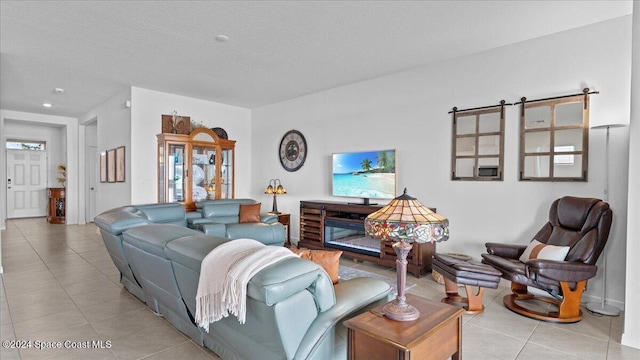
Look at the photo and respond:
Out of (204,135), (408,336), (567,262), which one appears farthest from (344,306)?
(204,135)

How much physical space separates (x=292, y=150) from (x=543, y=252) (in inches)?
174

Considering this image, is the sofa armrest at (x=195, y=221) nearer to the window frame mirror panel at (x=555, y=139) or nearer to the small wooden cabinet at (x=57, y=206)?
the window frame mirror panel at (x=555, y=139)

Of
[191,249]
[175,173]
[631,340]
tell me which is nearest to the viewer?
[191,249]

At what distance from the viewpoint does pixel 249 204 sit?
5648mm

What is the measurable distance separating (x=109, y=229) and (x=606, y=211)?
4.38 m

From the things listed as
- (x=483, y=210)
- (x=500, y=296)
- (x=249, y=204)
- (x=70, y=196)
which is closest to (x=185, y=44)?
(x=249, y=204)

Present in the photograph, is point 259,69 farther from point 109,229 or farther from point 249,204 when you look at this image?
point 109,229

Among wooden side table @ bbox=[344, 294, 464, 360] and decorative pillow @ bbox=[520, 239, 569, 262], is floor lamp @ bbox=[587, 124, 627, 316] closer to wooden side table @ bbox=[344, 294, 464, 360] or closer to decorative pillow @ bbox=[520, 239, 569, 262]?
decorative pillow @ bbox=[520, 239, 569, 262]

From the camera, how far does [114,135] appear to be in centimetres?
630

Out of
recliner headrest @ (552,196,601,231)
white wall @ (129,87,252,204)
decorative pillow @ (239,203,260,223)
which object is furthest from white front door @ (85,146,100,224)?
recliner headrest @ (552,196,601,231)

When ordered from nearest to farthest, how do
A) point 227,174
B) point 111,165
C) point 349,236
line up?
point 349,236 → point 111,165 → point 227,174

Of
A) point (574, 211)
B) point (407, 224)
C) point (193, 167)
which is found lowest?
point (574, 211)

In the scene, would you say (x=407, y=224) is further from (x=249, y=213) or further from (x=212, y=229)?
(x=249, y=213)

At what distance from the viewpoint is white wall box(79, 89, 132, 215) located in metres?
5.67
